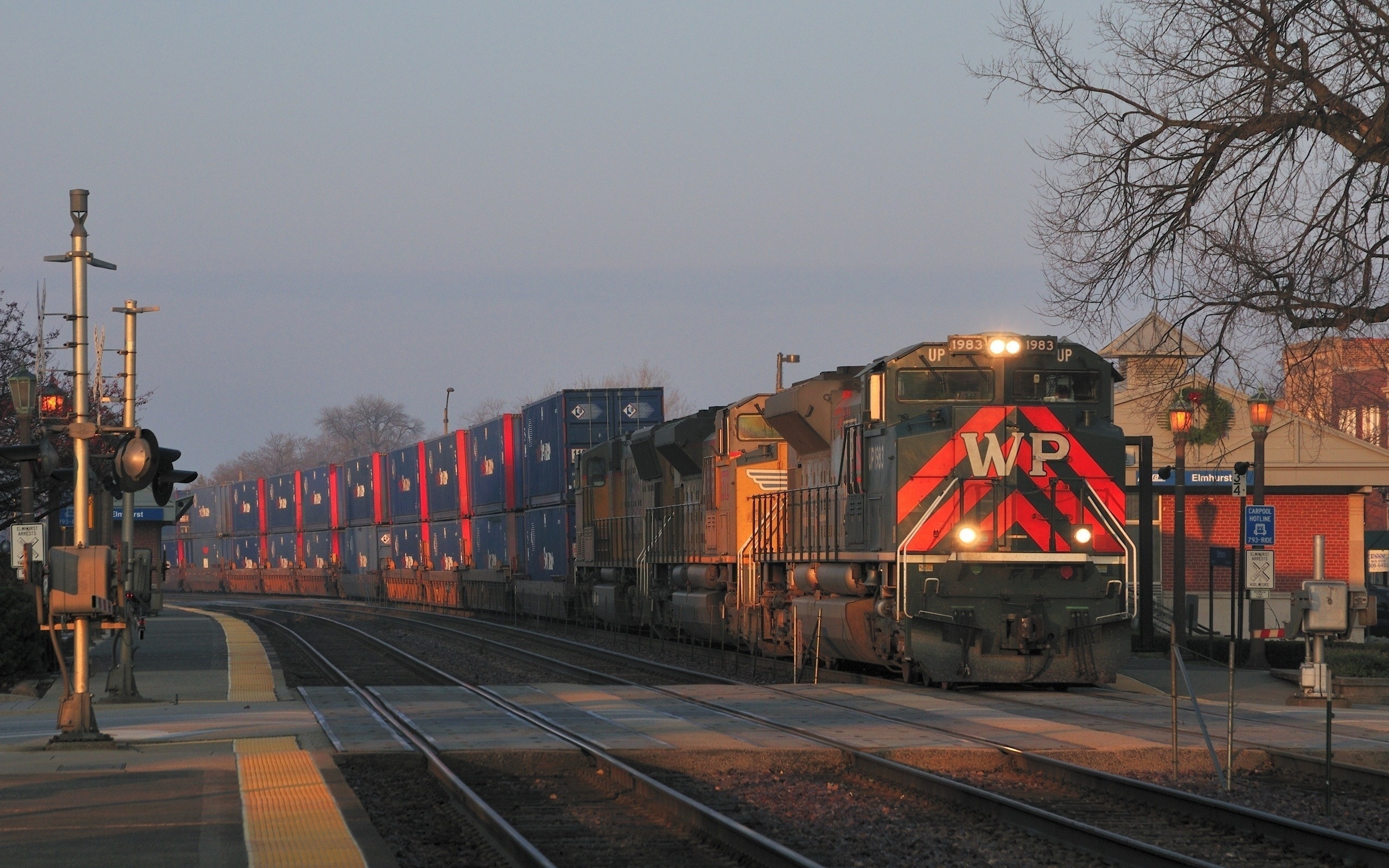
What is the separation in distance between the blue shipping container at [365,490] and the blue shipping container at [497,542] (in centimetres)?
933

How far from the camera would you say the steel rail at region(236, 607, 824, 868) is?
25.7 feet

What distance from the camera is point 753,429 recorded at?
23.7m

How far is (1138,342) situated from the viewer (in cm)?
1975

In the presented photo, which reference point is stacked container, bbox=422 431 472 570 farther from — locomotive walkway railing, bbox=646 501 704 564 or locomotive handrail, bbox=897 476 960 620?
locomotive handrail, bbox=897 476 960 620

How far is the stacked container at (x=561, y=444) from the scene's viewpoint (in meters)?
35.2

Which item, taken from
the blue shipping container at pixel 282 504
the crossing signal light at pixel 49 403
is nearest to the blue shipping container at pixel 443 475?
the blue shipping container at pixel 282 504

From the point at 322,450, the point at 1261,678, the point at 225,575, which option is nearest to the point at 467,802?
the point at 1261,678

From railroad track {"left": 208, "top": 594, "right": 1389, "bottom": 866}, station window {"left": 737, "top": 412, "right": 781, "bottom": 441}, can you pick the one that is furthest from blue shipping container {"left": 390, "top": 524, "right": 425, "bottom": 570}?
railroad track {"left": 208, "top": 594, "right": 1389, "bottom": 866}

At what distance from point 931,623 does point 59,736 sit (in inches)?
354

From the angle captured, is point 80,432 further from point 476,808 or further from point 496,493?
point 496,493

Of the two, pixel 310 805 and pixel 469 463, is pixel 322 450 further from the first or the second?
pixel 310 805

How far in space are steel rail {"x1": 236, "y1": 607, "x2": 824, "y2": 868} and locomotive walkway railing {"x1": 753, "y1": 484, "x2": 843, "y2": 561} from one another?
5.63 meters

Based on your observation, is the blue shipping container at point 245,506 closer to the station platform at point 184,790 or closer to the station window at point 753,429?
the station window at point 753,429

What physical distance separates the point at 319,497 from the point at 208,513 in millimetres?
19554
